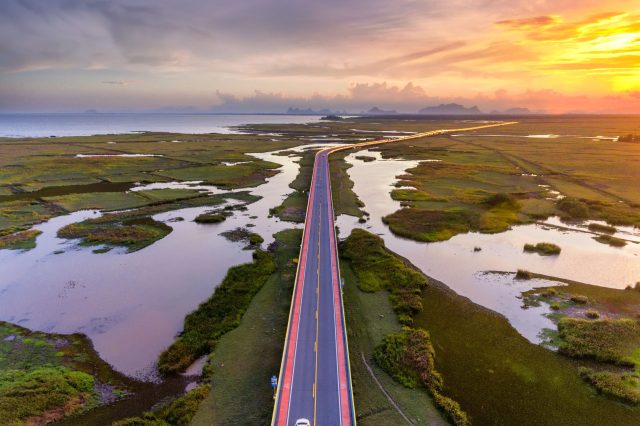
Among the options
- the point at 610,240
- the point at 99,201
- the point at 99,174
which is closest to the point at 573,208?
the point at 610,240

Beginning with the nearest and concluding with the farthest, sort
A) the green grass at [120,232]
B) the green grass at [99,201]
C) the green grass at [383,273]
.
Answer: the green grass at [383,273] → the green grass at [120,232] → the green grass at [99,201]

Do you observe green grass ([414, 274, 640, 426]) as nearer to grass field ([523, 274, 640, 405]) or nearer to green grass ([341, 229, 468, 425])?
green grass ([341, 229, 468, 425])

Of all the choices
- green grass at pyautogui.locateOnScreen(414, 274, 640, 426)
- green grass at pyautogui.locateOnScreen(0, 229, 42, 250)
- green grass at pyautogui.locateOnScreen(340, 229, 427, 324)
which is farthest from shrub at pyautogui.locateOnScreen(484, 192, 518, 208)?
green grass at pyautogui.locateOnScreen(0, 229, 42, 250)

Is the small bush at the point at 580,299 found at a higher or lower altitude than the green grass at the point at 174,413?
lower

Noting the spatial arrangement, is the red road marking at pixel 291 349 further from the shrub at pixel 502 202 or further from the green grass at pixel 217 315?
the shrub at pixel 502 202

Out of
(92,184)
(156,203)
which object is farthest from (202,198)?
(92,184)

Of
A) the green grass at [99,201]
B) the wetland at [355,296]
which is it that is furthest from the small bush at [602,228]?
the green grass at [99,201]

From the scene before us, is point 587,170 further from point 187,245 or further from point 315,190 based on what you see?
point 187,245
